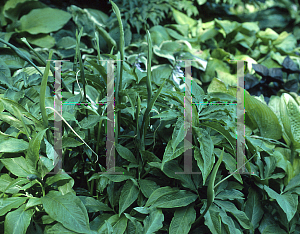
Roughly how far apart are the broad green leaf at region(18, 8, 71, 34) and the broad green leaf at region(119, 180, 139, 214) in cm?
178

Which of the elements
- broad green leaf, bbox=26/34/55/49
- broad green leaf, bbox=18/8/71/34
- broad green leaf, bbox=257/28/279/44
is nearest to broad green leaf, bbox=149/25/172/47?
broad green leaf, bbox=18/8/71/34

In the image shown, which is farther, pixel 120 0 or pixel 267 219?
pixel 120 0

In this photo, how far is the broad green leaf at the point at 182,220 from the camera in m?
0.66

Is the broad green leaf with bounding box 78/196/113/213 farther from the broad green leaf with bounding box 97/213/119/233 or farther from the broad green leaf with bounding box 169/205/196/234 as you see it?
the broad green leaf with bounding box 169/205/196/234

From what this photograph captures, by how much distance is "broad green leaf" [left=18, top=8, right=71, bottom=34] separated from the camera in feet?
6.69

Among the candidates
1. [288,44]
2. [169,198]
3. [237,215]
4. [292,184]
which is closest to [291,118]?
[292,184]

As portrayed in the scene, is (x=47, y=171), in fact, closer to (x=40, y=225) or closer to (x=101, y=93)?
(x=40, y=225)

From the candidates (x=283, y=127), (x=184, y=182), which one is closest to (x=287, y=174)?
(x=283, y=127)

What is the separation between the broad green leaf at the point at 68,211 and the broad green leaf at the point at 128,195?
114mm

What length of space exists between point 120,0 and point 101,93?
1782 millimetres

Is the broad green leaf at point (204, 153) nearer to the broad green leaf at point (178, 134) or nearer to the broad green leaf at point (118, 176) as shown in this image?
the broad green leaf at point (178, 134)

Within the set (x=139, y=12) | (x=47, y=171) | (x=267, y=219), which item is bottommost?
(x=267, y=219)

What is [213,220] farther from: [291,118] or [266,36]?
[266,36]

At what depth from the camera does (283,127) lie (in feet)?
3.53
